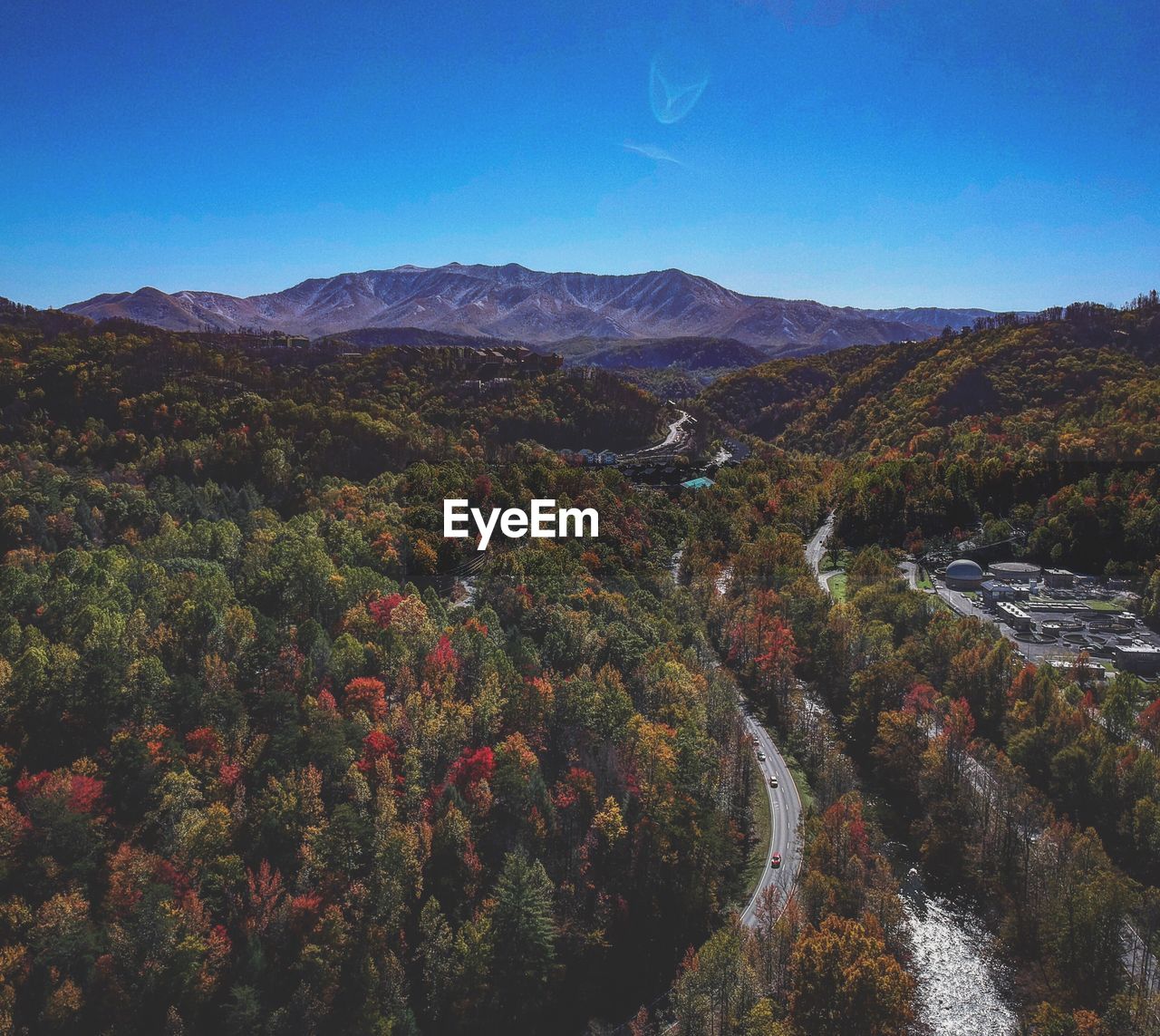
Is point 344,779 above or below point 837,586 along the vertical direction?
below

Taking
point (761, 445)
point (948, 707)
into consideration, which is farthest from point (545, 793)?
point (761, 445)

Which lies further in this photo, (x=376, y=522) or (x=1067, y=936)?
(x=376, y=522)

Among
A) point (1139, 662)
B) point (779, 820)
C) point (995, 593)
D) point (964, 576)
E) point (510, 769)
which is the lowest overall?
point (779, 820)

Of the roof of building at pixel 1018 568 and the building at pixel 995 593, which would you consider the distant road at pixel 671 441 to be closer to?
the roof of building at pixel 1018 568

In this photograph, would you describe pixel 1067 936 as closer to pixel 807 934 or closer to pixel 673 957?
pixel 807 934

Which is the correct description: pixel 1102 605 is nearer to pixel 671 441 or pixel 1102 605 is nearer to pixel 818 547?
pixel 818 547

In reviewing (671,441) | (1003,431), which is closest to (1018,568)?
(1003,431)

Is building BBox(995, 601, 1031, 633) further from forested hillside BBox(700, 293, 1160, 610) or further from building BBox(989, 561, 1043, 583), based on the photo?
forested hillside BBox(700, 293, 1160, 610)
